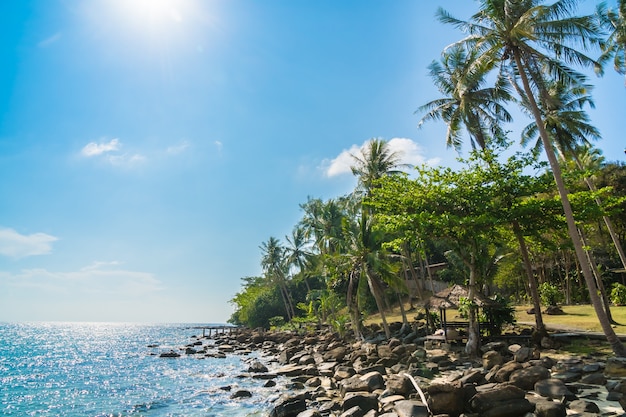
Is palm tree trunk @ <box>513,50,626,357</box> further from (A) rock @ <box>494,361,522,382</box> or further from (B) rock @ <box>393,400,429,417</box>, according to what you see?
(B) rock @ <box>393,400,429,417</box>

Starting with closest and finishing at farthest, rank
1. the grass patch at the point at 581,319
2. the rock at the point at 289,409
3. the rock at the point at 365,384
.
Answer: the rock at the point at 289,409, the rock at the point at 365,384, the grass patch at the point at 581,319

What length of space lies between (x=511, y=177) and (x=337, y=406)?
482 inches

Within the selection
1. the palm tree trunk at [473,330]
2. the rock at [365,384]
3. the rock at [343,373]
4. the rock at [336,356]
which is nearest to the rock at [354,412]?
the rock at [365,384]

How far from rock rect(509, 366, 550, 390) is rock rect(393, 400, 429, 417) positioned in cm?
301

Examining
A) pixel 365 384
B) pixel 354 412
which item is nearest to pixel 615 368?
pixel 365 384

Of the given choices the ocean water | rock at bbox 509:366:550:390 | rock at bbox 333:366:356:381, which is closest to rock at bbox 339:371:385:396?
rock at bbox 333:366:356:381

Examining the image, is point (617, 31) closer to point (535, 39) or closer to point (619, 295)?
point (535, 39)

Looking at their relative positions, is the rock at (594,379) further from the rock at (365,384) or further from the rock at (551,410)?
the rock at (365,384)

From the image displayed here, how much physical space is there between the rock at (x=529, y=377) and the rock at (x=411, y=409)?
3012 millimetres

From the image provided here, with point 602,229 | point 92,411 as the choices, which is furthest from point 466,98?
point 92,411

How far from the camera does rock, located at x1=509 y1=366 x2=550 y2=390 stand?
10398 millimetres

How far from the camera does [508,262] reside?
29.9 metres

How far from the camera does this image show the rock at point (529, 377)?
1040cm

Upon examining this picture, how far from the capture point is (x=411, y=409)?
9477mm
